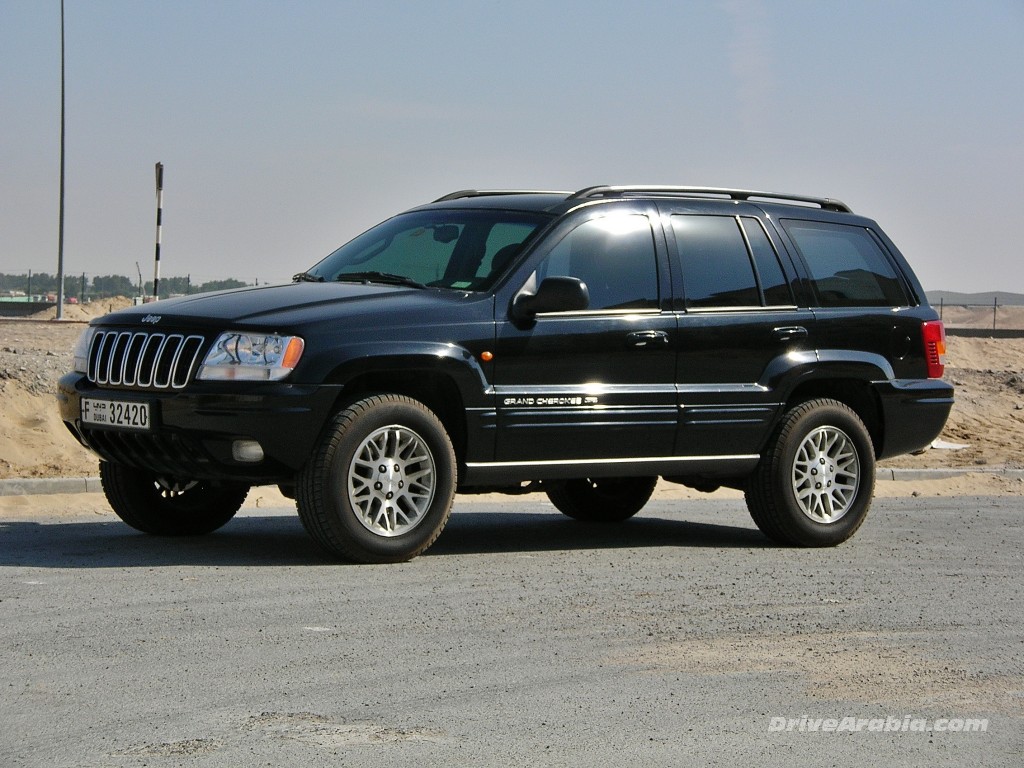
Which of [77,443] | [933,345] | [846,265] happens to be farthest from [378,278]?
[77,443]

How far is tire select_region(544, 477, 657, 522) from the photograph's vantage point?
11.2m

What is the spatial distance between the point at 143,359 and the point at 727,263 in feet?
11.9

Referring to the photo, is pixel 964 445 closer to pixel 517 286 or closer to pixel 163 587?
pixel 517 286

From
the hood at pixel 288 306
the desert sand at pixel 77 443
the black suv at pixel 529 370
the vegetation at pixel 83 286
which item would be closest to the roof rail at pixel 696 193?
the black suv at pixel 529 370

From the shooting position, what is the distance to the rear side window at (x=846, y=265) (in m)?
10.1

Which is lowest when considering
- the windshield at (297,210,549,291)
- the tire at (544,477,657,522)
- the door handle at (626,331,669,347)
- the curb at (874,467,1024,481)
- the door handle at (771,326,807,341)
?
the curb at (874,467,1024,481)

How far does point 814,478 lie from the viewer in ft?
32.4

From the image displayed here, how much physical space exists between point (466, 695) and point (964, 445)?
1718 cm

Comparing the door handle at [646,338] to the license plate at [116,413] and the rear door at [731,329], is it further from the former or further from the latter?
the license plate at [116,413]

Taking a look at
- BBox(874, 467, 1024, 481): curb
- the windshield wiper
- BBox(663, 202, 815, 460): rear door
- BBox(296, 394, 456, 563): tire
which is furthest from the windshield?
BBox(874, 467, 1024, 481): curb

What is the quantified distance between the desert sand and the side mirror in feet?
14.2

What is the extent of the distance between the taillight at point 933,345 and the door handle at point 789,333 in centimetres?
108

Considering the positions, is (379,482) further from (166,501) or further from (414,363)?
(166,501)

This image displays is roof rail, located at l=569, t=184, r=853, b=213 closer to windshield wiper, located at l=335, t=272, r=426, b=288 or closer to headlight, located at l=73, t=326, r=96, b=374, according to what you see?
windshield wiper, located at l=335, t=272, r=426, b=288
